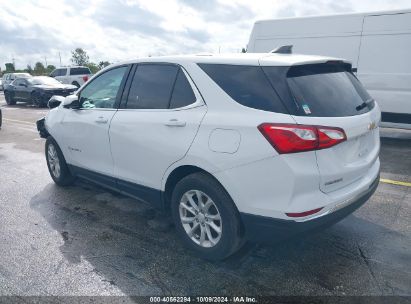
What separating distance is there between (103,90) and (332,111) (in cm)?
267

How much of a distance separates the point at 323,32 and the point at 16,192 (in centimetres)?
687

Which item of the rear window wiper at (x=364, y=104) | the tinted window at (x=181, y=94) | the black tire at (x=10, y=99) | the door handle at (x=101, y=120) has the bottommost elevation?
the black tire at (x=10, y=99)

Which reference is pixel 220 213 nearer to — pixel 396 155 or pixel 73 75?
pixel 396 155

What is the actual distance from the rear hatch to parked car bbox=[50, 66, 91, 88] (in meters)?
24.1

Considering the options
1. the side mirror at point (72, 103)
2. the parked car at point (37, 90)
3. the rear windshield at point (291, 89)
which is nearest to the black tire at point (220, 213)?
the rear windshield at point (291, 89)

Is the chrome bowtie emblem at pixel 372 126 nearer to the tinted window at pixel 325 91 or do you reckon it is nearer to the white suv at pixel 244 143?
the white suv at pixel 244 143

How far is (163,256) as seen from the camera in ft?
11.0

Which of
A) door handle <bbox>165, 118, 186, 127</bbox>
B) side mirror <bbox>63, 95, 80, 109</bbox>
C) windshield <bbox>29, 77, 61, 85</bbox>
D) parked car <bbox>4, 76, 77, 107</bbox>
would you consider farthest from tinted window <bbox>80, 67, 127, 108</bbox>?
windshield <bbox>29, 77, 61, 85</bbox>

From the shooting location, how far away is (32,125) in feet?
39.4

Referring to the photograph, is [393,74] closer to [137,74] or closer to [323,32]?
[323,32]

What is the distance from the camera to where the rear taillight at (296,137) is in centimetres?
260

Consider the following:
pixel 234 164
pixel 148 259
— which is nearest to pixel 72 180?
pixel 148 259

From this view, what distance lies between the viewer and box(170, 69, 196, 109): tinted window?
325 cm

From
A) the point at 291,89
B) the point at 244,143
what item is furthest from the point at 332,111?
the point at 244,143
